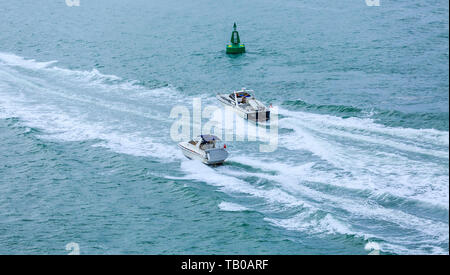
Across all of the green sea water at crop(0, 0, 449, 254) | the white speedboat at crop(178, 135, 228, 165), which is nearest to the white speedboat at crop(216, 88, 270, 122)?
the green sea water at crop(0, 0, 449, 254)

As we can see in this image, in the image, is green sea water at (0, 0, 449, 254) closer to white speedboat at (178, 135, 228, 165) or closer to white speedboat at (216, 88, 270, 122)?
white speedboat at (178, 135, 228, 165)

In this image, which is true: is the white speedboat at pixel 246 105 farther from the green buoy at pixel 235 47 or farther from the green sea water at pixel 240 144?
the green buoy at pixel 235 47

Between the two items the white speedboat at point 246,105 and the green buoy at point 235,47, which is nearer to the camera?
the white speedboat at point 246,105

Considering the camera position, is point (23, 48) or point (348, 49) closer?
point (348, 49)

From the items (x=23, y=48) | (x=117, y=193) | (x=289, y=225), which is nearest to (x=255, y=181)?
(x=289, y=225)

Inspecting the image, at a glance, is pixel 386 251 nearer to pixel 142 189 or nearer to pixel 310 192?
pixel 310 192

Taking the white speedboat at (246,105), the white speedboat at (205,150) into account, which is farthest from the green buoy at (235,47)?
the white speedboat at (205,150)
